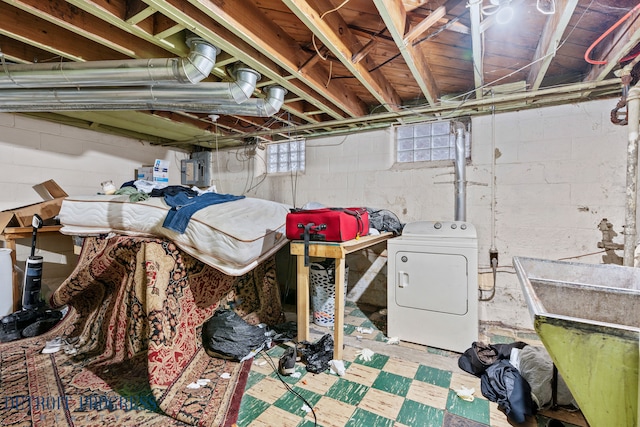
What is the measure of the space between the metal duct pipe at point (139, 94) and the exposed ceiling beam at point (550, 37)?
5.78 ft

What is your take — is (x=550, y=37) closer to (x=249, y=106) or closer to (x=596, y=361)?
(x=596, y=361)

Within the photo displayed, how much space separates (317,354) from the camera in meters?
1.96

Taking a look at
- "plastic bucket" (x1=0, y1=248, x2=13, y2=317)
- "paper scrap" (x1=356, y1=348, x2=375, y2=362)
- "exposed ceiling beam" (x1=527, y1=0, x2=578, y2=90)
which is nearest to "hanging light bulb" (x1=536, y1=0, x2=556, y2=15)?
"exposed ceiling beam" (x1=527, y1=0, x2=578, y2=90)

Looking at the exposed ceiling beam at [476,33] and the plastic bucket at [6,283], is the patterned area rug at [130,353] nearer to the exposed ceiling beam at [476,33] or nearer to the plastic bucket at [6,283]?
the plastic bucket at [6,283]

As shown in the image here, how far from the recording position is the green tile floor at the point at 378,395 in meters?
1.45

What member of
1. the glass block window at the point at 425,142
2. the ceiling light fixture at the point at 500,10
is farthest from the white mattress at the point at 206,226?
the ceiling light fixture at the point at 500,10

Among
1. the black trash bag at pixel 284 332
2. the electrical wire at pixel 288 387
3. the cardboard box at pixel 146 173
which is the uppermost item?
the cardboard box at pixel 146 173

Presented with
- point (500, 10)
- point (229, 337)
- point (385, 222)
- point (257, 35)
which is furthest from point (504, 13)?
point (229, 337)

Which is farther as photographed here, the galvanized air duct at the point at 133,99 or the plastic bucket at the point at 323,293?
the plastic bucket at the point at 323,293

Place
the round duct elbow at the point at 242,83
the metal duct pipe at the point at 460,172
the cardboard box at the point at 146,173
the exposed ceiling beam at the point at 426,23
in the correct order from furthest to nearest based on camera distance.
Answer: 1. the cardboard box at the point at 146,173
2. the metal duct pipe at the point at 460,172
3. the round duct elbow at the point at 242,83
4. the exposed ceiling beam at the point at 426,23

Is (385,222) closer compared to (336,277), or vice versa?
(336,277)

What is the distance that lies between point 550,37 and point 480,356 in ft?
6.56

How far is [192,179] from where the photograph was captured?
4.12 meters

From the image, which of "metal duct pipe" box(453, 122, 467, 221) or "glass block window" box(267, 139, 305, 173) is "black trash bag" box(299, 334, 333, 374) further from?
"glass block window" box(267, 139, 305, 173)
